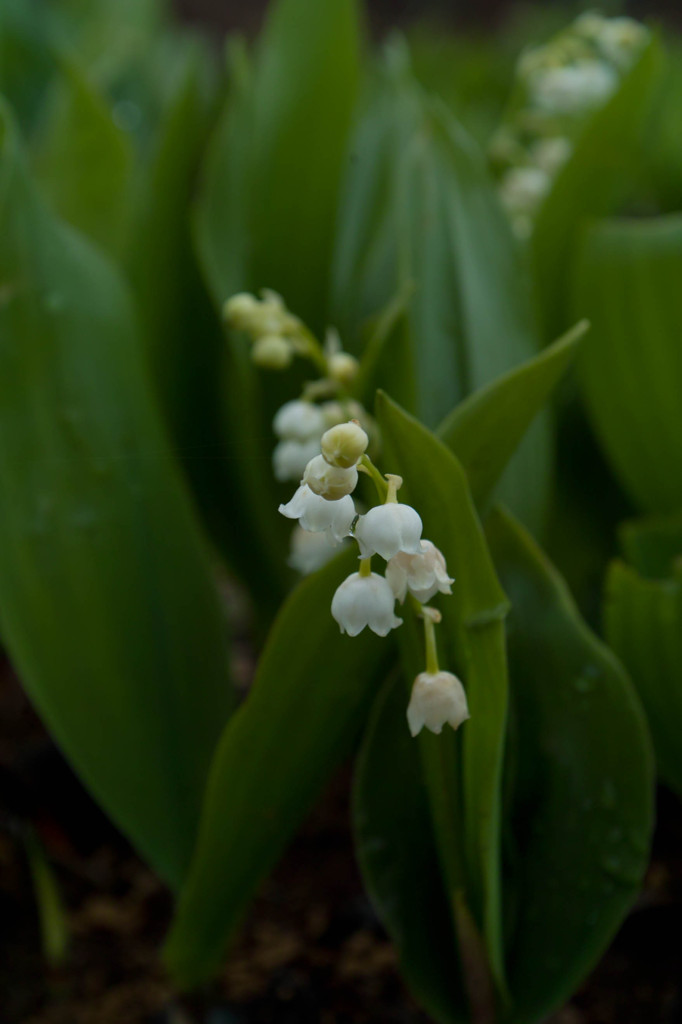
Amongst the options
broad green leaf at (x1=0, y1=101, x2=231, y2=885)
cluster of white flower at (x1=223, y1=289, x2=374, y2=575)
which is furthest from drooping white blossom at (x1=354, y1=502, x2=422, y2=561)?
broad green leaf at (x1=0, y1=101, x2=231, y2=885)

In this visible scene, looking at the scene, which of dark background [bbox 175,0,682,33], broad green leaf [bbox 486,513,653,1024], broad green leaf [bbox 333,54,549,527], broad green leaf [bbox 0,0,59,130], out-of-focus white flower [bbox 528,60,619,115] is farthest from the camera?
dark background [bbox 175,0,682,33]

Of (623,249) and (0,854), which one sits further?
(0,854)

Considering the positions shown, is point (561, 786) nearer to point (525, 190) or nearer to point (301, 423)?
point (301, 423)

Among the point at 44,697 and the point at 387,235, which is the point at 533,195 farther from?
the point at 44,697

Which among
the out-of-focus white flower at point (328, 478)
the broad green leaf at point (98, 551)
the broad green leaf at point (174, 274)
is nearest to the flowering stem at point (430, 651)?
the out-of-focus white flower at point (328, 478)

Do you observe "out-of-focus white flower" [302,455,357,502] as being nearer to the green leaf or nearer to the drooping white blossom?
the drooping white blossom

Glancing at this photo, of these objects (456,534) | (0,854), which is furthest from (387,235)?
(0,854)

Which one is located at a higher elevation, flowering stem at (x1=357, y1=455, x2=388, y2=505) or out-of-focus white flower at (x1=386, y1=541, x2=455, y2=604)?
flowering stem at (x1=357, y1=455, x2=388, y2=505)
